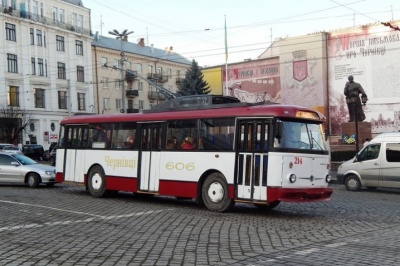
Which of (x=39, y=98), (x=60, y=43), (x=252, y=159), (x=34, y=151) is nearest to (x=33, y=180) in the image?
(x=252, y=159)

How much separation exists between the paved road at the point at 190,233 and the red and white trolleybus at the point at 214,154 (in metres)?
0.62

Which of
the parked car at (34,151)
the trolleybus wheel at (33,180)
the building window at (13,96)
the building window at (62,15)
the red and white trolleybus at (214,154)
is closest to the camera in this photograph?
the red and white trolleybus at (214,154)

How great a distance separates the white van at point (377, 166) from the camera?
62.6ft

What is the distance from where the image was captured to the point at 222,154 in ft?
44.1

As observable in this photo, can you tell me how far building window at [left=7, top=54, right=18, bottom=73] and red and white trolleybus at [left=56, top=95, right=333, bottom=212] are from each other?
46275 mm

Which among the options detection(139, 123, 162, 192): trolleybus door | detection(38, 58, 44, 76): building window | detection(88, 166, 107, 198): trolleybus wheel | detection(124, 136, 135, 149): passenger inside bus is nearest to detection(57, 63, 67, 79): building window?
detection(38, 58, 44, 76): building window

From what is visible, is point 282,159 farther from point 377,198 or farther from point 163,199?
point 377,198

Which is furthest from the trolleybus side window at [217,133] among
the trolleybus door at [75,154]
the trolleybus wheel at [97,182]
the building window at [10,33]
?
the building window at [10,33]

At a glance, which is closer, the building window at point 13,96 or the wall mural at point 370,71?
the wall mural at point 370,71

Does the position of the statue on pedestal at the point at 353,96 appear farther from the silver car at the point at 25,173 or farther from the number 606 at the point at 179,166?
the number 606 at the point at 179,166

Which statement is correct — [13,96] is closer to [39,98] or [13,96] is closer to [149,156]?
[39,98]

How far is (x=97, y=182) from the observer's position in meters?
17.1

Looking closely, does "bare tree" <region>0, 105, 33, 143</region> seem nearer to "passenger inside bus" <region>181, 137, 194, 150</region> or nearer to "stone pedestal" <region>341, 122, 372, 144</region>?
"stone pedestal" <region>341, 122, 372, 144</region>

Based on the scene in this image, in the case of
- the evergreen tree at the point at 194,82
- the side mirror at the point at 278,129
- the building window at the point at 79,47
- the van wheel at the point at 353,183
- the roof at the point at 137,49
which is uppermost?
the roof at the point at 137,49
